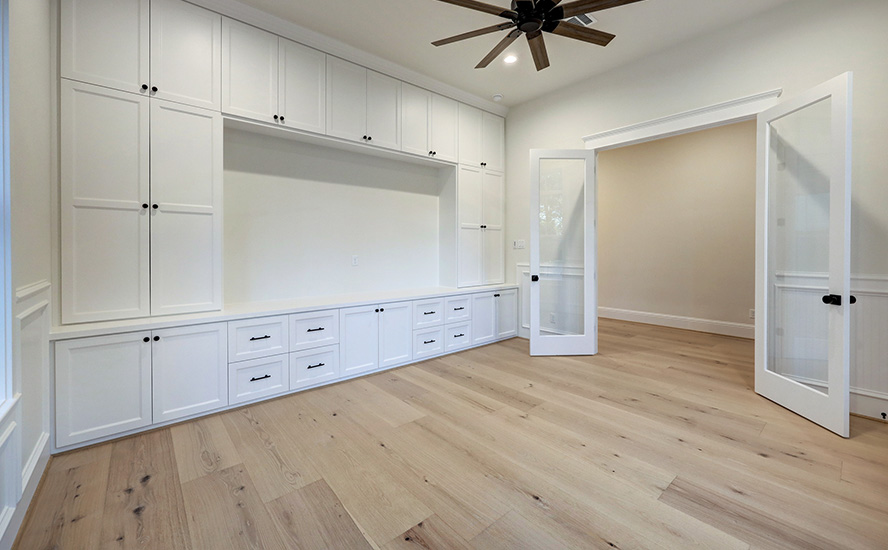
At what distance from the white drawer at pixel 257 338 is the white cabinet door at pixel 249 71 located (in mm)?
1615

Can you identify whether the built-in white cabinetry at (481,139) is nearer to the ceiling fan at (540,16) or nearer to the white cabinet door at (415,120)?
the white cabinet door at (415,120)

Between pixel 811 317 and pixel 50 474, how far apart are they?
15.7 ft

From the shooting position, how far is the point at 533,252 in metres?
4.05

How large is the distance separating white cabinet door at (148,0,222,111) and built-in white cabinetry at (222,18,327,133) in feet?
0.22

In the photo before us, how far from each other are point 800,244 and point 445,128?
336 centimetres

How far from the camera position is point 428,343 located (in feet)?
12.7

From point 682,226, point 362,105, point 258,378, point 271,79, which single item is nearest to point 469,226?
point 362,105

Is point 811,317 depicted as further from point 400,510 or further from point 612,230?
point 612,230

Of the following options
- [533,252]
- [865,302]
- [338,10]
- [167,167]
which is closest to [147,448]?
[167,167]

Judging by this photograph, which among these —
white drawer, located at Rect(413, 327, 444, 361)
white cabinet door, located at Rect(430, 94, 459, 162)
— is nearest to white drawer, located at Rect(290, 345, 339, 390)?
white drawer, located at Rect(413, 327, 444, 361)

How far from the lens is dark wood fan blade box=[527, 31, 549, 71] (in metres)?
2.53

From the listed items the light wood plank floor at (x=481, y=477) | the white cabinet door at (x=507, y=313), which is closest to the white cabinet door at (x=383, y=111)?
the white cabinet door at (x=507, y=313)

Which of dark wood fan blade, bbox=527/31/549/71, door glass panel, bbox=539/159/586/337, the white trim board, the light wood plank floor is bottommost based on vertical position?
the light wood plank floor

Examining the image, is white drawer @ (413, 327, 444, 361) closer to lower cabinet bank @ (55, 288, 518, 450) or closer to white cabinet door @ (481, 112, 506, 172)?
lower cabinet bank @ (55, 288, 518, 450)
